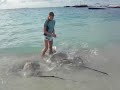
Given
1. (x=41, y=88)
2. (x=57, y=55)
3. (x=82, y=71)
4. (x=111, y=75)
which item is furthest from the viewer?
(x=57, y=55)

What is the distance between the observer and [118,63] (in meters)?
9.04

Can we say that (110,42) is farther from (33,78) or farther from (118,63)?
(33,78)

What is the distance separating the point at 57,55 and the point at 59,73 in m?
1.73

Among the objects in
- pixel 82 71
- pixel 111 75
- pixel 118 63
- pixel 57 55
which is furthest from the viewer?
pixel 57 55

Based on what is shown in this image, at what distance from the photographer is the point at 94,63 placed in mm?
9297

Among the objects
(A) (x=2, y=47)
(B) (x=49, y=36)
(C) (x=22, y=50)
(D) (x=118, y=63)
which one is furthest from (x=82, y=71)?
(A) (x=2, y=47)

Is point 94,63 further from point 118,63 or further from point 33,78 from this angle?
point 33,78

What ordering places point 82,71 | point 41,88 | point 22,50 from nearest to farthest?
1. point 41,88
2. point 82,71
3. point 22,50

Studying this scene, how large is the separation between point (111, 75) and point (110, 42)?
19.1 feet

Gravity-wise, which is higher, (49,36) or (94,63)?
(49,36)

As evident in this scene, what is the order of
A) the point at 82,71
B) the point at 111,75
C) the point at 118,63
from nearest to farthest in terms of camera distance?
the point at 111,75, the point at 82,71, the point at 118,63

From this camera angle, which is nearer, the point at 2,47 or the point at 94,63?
the point at 94,63

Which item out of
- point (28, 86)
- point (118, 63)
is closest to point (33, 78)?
point (28, 86)

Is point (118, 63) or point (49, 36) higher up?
point (49, 36)
